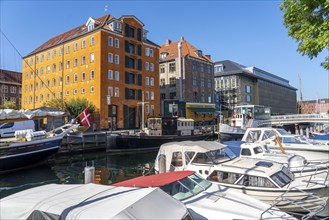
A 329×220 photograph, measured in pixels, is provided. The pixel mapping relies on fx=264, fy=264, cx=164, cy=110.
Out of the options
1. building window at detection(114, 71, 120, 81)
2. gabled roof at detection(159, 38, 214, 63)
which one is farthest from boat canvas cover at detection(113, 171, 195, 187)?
gabled roof at detection(159, 38, 214, 63)

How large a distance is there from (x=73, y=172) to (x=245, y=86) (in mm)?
68761

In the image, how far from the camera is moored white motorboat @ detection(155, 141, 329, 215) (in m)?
9.46

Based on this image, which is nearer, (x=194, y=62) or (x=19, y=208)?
(x=19, y=208)

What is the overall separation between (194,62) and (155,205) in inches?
2358

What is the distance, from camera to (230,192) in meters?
8.28

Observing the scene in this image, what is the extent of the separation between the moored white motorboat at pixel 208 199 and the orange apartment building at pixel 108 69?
35.6 metres

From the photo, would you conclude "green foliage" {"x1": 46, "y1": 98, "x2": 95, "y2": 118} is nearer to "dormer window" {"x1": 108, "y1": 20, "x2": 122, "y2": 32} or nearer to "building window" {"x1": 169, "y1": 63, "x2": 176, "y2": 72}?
"dormer window" {"x1": 108, "y1": 20, "x2": 122, "y2": 32}

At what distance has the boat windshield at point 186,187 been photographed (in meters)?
7.45

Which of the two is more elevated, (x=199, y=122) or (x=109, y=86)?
(x=109, y=86)

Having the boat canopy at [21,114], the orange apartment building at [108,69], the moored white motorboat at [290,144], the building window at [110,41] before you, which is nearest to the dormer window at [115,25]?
the orange apartment building at [108,69]

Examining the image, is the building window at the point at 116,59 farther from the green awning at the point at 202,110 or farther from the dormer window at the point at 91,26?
the green awning at the point at 202,110

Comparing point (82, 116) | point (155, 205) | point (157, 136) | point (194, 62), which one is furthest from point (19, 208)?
point (194, 62)

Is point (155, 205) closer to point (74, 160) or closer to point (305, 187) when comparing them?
point (305, 187)

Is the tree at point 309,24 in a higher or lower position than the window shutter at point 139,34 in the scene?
lower
